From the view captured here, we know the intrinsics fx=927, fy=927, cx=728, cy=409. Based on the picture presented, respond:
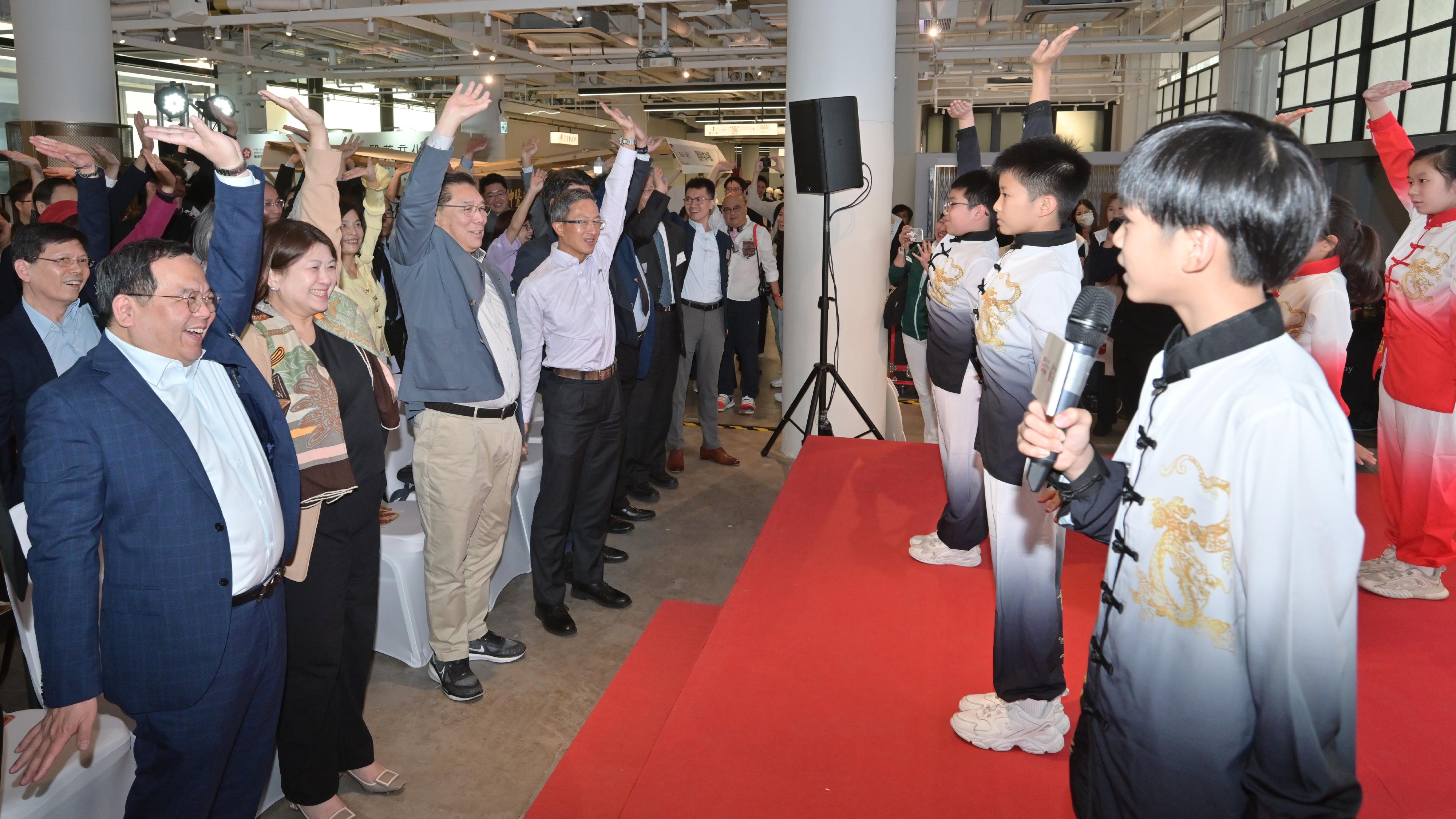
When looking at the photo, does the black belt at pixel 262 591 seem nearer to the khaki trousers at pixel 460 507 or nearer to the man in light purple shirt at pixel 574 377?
→ the khaki trousers at pixel 460 507

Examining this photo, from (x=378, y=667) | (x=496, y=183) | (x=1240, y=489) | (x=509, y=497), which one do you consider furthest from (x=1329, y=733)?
(x=496, y=183)

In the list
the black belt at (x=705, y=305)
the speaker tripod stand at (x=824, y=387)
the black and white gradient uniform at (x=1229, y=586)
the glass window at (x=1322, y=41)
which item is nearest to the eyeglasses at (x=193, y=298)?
the black and white gradient uniform at (x=1229, y=586)

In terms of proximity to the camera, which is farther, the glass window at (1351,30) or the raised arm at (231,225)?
the glass window at (1351,30)

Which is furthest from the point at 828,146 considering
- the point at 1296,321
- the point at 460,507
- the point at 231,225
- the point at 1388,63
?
the point at 1388,63

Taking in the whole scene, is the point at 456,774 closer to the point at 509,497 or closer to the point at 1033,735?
the point at 509,497

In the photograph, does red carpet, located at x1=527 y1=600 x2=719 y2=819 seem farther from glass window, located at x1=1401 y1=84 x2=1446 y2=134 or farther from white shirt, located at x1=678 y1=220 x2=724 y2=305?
glass window, located at x1=1401 y1=84 x2=1446 y2=134

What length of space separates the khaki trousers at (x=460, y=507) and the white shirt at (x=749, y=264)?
3.79 m

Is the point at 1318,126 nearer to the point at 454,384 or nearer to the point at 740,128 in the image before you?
the point at 454,384

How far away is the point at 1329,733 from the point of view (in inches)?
41.3

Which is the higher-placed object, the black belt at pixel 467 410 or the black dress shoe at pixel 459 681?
the black belt at pixel 467 410

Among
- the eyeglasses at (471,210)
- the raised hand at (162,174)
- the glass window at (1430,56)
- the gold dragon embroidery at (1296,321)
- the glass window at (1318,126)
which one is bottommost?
the gold dragon embroidery at (1296,321)

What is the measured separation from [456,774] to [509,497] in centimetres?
94

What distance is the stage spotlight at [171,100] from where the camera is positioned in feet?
18.7

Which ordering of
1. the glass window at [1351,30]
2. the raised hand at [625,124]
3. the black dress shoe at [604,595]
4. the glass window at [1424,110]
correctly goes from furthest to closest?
the glass window at [1351,30] → the glass window at [1424,110] → the black dress shoe at [604,595] → the raised hand at [625,124]
